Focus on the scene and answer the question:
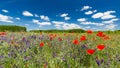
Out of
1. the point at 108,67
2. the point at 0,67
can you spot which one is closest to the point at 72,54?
the point at 108,67

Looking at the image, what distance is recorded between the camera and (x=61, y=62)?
416cm

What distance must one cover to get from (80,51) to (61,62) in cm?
100

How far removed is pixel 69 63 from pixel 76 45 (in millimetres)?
1231

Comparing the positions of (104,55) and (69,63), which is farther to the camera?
(104,55)

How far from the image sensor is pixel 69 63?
420 cm

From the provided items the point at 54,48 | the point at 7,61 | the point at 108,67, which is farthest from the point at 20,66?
the point at 54,48

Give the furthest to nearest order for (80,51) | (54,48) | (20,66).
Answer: (54,48)
(80,51)
(20,66)

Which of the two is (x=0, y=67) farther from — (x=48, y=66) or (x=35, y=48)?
(x=35, y=48)

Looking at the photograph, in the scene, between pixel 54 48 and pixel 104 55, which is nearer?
pixel 104 55

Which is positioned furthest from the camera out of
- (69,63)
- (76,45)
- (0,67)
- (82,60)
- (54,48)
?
(54,48)

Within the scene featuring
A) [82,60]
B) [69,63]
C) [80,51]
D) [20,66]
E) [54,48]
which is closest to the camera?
[20,66]

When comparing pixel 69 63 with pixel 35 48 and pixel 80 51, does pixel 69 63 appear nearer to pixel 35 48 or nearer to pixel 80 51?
pixel 80 51

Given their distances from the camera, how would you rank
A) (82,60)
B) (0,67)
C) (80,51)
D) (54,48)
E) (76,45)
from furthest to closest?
(54,48), (76,45), (80,51), (82,60), (0,67)

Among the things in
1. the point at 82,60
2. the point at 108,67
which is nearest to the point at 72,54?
the point at 82,60
